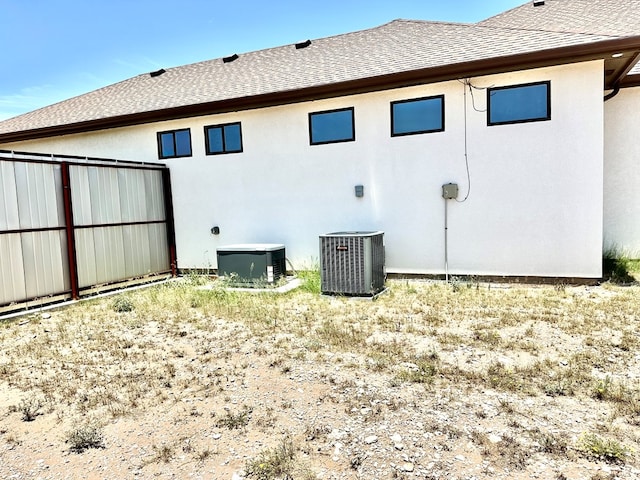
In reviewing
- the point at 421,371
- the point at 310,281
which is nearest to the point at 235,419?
the point at 421,371

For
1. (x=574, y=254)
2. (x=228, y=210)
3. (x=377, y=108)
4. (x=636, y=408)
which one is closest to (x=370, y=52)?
(x=377, y=108)

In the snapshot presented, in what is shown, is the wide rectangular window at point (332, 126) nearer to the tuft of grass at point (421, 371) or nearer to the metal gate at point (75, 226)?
the metal gate at point (75, 226)

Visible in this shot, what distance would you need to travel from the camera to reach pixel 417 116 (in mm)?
7824

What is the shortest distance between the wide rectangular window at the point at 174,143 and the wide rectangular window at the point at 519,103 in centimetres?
688

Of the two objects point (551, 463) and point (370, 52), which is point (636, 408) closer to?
point (551, 463)

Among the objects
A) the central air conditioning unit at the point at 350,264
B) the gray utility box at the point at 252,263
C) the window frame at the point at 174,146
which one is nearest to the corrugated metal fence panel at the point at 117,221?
the window frame at the point at 174,146

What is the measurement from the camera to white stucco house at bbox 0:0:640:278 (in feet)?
22.8

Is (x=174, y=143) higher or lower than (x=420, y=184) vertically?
higher

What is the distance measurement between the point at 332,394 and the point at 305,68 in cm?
845

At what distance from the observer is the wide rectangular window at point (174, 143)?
989 centimetres

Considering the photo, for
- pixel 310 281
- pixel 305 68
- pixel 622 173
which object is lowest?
pixel 310 281

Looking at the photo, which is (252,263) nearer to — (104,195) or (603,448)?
(104,195)

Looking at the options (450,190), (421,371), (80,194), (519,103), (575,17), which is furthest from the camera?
(575,17)

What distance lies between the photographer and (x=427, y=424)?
278cm
